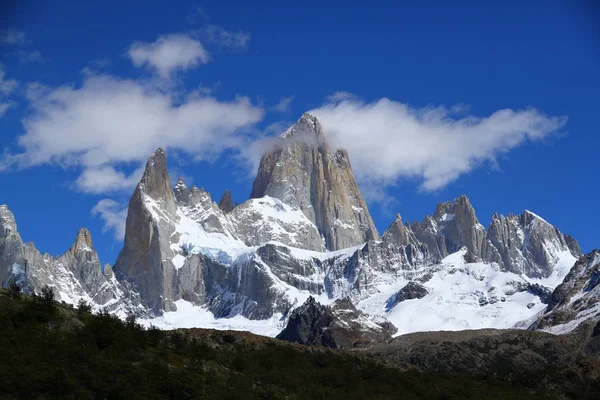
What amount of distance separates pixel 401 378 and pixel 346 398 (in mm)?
15091

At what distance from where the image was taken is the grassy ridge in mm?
48531

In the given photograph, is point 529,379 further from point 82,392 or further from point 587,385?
point 82,392

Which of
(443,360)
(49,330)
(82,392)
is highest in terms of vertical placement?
(443,360)

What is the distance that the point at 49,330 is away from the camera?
56781 mm

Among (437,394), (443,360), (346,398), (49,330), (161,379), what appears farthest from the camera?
(443,360)

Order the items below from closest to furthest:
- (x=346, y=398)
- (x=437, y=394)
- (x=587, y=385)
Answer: (x=346, y=398), (x=437, y=394), (x=587, y=385)

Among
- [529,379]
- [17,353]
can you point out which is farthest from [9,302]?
[529,379]

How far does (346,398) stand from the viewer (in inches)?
2411

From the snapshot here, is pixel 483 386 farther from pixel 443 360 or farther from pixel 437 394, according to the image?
pixel 443 360

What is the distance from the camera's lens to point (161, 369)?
54.1 metres

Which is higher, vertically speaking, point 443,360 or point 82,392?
point 443,360

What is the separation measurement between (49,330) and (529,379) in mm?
49803

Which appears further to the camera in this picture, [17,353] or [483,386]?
[483,386]

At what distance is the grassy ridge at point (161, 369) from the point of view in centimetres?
4853
